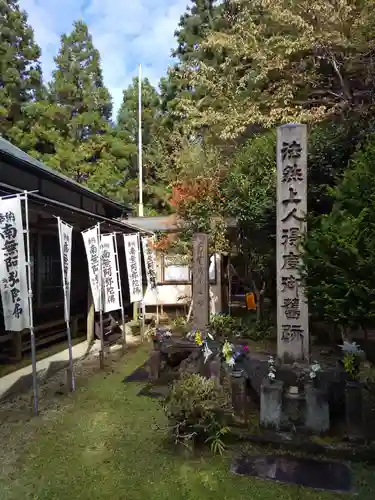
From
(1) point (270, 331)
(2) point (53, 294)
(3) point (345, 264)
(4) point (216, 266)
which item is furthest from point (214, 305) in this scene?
(3) point (345, 264)

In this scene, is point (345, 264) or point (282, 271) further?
point (282, 271)

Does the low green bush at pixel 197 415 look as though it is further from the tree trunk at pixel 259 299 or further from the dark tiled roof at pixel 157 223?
the dark tiled roof at pixel 157 223

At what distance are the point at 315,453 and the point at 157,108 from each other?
1122 inches

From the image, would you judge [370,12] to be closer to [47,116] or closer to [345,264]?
[345,264]

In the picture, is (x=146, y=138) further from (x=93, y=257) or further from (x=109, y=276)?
(x=93, y=257)

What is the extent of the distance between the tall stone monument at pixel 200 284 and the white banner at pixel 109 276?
79.9 inches

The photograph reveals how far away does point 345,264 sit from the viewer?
161 inches

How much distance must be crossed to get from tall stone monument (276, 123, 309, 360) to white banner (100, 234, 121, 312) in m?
4.58

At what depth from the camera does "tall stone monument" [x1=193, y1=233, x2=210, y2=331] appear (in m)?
8.81

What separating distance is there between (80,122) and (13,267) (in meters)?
20.3

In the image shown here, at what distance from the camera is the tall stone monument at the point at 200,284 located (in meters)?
8.81

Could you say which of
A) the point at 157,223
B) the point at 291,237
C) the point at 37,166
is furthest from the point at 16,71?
the point at 291,237

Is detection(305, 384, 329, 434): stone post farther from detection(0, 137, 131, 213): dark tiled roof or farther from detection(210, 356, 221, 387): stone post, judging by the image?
detection(0, 137, 131, 213): dark tiled roof

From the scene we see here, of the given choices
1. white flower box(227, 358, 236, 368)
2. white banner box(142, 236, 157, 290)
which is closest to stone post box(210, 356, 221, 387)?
white flower box(227, 358, 236, 368)
